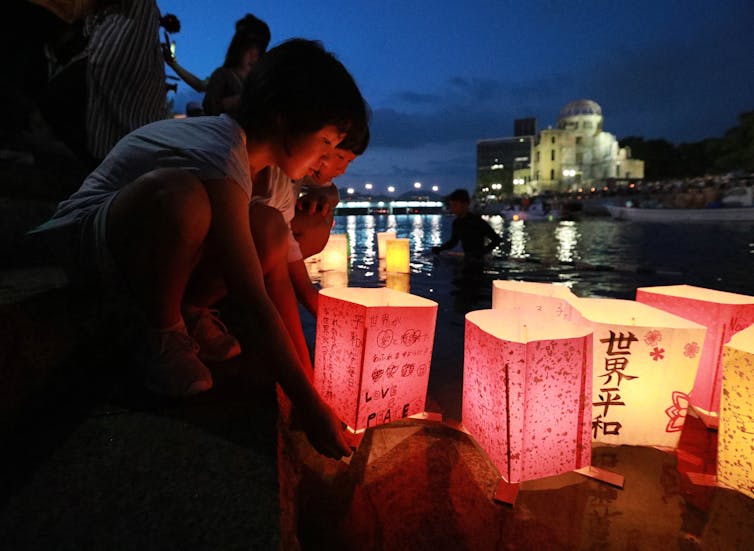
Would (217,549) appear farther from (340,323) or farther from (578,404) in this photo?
(578,404)

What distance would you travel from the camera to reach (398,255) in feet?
16.8

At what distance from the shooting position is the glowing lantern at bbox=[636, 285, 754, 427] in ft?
4.72

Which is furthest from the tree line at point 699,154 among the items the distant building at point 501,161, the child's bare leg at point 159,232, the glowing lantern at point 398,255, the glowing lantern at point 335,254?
the child's bare leg at point 159,232

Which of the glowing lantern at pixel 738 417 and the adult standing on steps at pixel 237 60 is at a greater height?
the adult standing on steps at pixel 237 60

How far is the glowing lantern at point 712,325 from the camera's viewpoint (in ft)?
4.72

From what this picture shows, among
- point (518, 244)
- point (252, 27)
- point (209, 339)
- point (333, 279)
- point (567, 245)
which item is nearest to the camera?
point (209, 339)

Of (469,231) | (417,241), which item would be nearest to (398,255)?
(469,231)

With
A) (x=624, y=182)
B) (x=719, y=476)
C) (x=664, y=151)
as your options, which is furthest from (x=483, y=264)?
(x=664, y=151)

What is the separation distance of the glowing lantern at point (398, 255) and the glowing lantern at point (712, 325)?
3.63 m

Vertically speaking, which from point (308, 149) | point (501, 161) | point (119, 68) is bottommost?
point (308, 149)

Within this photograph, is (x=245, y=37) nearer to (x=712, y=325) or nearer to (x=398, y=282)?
(x=398, y=282)

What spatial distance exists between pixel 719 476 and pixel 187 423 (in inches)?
55.3

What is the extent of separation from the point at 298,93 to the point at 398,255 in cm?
394

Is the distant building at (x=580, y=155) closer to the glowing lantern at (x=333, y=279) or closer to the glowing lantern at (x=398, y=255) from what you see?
the glowing lantern at (x=398, y=255)
